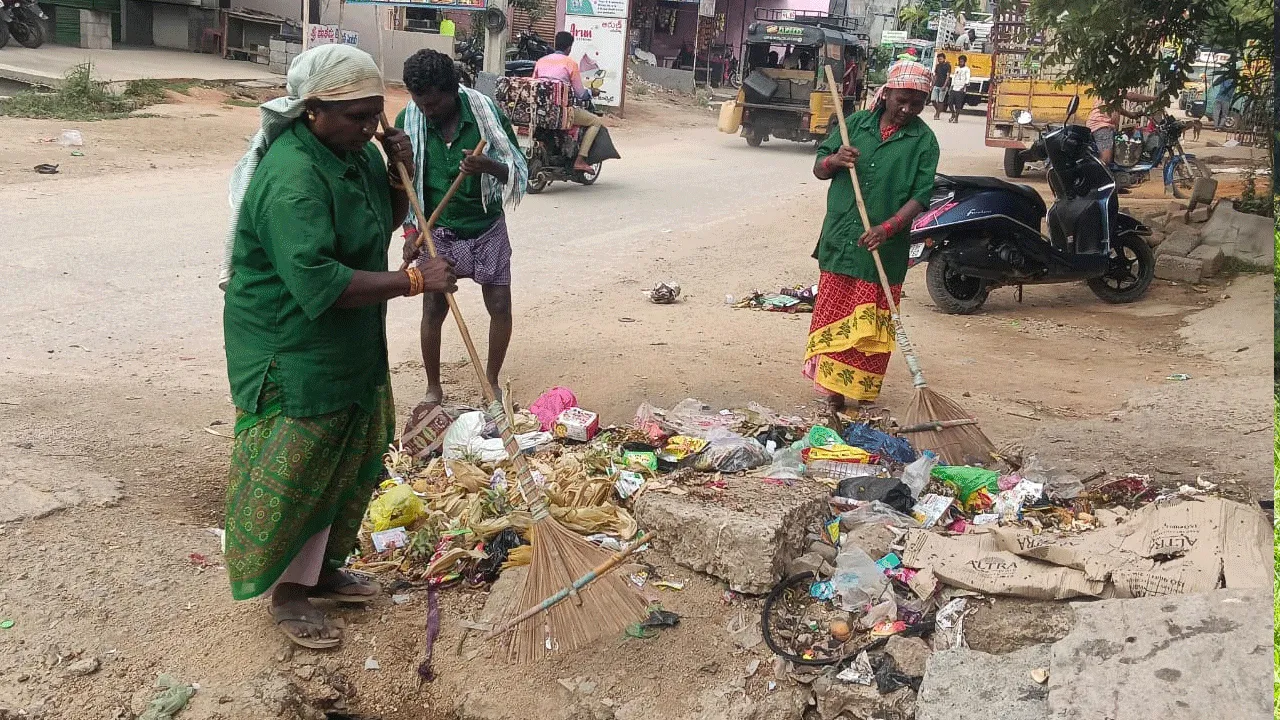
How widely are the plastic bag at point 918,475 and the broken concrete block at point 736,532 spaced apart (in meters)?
0.62

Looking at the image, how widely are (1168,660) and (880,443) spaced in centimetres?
207

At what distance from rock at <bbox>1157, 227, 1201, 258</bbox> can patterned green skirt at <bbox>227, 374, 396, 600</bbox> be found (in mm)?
8503

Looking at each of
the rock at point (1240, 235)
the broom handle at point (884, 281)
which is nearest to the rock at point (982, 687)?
the broom handle at point (884, 281)

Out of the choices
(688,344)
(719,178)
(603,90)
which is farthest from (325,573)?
(603,90)

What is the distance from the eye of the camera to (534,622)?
308cm

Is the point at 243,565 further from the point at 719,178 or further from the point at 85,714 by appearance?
the point at 719,178

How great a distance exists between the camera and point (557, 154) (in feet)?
39.9

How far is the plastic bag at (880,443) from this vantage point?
462 cm

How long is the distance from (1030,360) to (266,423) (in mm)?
5165

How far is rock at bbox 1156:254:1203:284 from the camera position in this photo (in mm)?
9273

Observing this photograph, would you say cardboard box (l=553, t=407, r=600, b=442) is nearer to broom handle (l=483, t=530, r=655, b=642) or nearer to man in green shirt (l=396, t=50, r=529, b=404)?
man in green shirt (l=396, t=50, r=529, b=404)

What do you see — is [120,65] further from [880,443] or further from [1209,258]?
[880,443]

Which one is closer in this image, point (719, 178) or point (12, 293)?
point (12, 293)

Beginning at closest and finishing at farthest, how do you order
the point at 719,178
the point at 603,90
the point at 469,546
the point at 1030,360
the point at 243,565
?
the point at 243,565
the point at 469,546
the point at 1030,360
the point at 719,178
the point at 603,90
